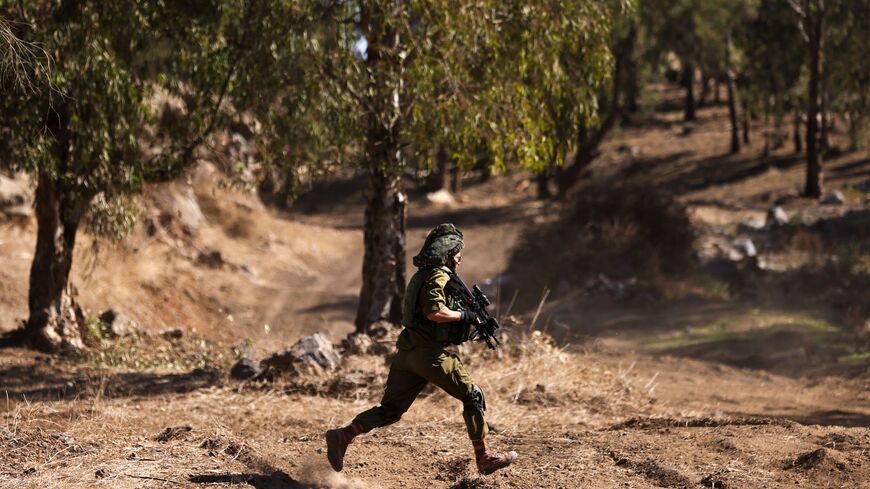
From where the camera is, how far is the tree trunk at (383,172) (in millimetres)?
11031

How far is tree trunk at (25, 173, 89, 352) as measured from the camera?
12.0 meters

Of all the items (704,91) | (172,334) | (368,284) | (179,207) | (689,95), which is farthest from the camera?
(704,91)

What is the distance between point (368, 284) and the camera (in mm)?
12125

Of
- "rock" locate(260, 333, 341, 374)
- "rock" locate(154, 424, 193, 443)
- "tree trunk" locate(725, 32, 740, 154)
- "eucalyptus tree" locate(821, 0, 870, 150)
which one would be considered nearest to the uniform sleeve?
"rock" locate(154, 424, 193, 443)

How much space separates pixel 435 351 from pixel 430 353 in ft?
0.12

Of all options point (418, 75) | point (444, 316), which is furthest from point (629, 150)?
point (444, 316)

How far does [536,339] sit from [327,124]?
3352 millimetres

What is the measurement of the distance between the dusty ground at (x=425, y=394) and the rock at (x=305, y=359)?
186 millimetres

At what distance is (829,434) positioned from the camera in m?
7.41

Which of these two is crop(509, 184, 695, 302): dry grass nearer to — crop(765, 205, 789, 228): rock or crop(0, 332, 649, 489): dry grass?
crop(765, 205, 789, 228): rock

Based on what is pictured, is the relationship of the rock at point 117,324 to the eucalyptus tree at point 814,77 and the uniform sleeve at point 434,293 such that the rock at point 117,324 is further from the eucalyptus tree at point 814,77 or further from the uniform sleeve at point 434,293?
the eucalyptus tree at point 814,77

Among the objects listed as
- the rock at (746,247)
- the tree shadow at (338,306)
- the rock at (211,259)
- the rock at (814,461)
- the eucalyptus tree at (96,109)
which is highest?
the eucalyptus tree at (96,109)

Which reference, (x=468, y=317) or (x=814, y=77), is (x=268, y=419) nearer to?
(x=468, y=317)

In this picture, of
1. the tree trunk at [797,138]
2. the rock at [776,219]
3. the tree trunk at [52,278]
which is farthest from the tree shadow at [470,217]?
the tree trunk at [52,278]
